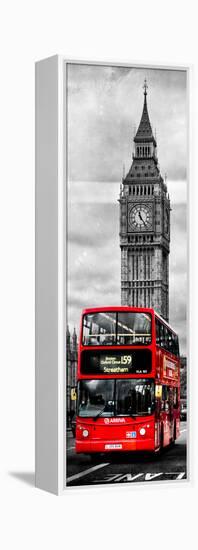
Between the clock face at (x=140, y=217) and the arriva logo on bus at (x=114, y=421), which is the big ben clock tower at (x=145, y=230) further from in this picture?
the arriva logo on bus at (x=114, y=421)

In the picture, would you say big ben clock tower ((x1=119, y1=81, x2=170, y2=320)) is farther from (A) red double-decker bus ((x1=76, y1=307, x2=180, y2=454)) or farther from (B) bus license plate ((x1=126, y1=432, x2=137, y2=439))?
(B) bus license plate ((x1=126, y1=432, x2=137, y2=439))

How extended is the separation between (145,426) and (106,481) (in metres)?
1.16

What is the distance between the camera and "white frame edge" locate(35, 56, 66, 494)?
24469 mm


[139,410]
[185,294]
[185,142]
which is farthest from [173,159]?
[139,410]

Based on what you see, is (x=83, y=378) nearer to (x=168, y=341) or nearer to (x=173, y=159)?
(x=168, y=341)

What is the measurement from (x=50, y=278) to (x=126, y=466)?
2936 millimetres

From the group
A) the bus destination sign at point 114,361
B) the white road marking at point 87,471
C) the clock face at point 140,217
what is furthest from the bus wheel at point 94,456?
the clock face at point 140,217

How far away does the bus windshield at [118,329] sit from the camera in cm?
2497

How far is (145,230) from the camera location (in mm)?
25656

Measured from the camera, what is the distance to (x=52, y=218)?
2467cm

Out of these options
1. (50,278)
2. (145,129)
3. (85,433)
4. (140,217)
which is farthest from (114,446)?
(145,129)

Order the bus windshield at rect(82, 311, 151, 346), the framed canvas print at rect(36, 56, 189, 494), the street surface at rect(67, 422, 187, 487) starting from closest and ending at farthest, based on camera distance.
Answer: the framed canvas print at rect(36, 56, 189, 494) < the street surface at rect(67, 422, 187, 487) < the bus windshield at rect(82, 311, 151, 346)

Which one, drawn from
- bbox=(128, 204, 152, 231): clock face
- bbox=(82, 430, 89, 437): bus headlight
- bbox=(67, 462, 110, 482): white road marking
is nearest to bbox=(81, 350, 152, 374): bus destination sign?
bbox=(82, 430, 89, 437): bus headlight

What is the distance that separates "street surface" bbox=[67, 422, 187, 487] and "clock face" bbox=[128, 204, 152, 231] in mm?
2969
